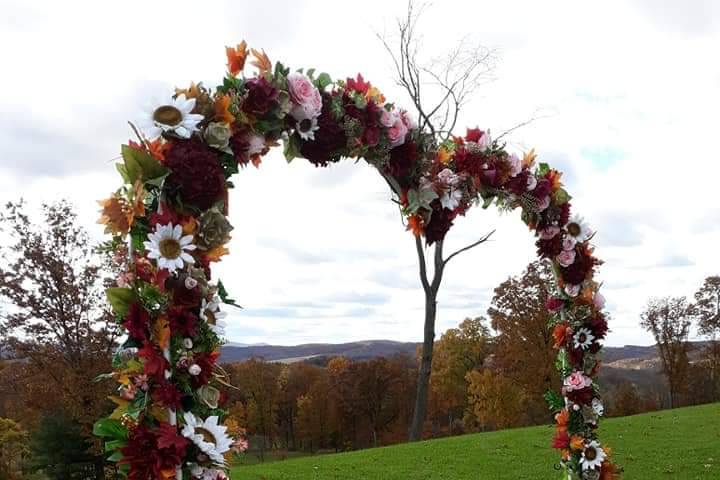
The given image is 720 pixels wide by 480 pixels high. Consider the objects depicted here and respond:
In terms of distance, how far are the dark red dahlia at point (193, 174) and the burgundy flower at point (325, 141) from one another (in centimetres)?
Result: 83

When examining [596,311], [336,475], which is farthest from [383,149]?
[336,475]

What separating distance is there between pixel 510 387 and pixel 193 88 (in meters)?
25.1

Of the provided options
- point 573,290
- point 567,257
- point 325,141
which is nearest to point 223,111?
point 325,141

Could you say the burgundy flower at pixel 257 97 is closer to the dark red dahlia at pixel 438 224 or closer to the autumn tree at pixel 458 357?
the dark red dahlia at pixel 438 224

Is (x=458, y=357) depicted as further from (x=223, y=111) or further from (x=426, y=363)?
(x=223, y=111)

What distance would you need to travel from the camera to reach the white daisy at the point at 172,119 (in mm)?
3092

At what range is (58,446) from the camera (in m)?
15.5

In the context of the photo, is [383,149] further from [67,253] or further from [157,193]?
[67,253]

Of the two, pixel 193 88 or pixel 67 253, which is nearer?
pixel 193 88

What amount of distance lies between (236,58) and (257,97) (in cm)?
27

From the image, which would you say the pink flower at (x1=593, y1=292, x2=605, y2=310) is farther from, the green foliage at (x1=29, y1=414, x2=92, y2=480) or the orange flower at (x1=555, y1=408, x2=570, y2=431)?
the green foliage at (x1=29, y1=414, x2=92, y2=480)

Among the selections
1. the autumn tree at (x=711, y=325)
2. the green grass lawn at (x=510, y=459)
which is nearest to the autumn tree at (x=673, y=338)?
the autumn tree at (x=711, y=325)

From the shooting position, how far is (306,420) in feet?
127

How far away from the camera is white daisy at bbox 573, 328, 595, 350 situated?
18.6 feet
